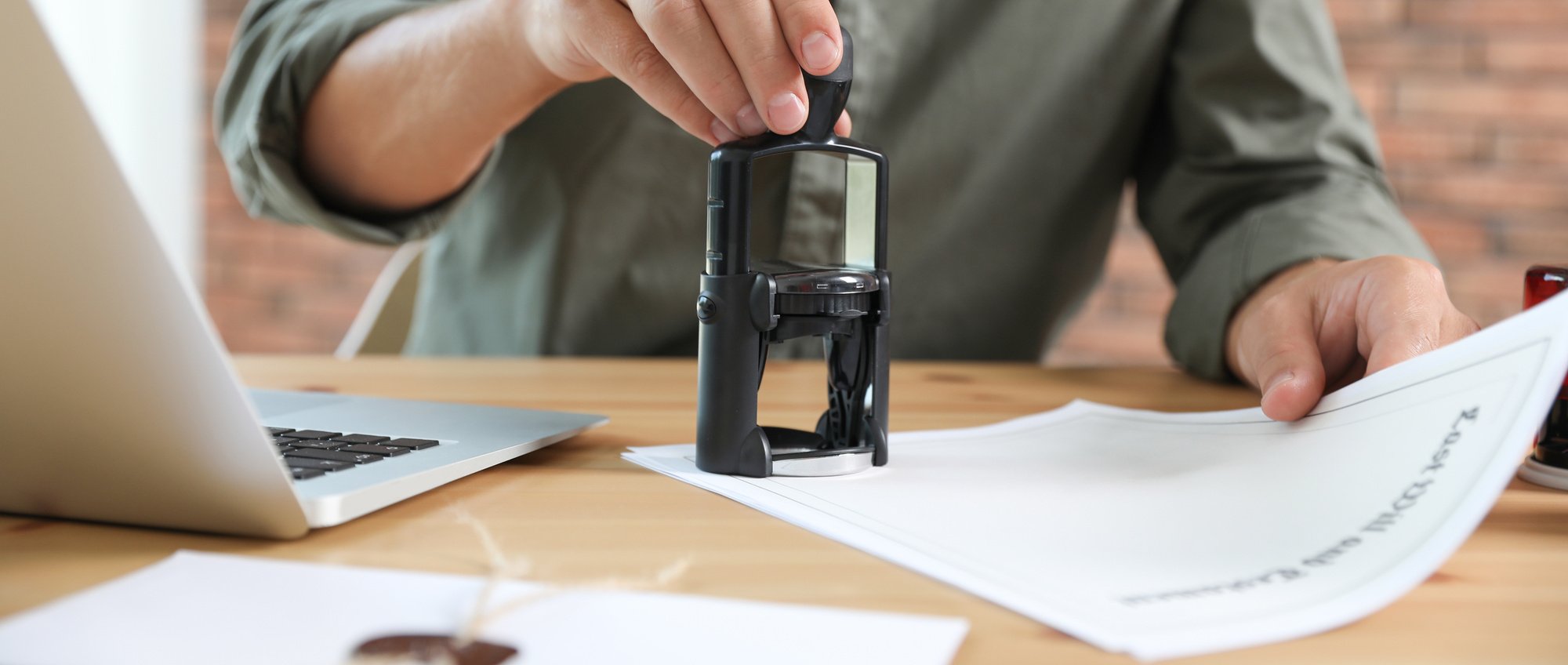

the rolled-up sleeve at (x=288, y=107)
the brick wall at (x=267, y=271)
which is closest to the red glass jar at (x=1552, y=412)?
the rolled-up sleeve at (x=288, y=107)

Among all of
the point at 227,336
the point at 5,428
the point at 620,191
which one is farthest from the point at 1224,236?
the point at 227,336

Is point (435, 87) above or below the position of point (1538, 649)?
above

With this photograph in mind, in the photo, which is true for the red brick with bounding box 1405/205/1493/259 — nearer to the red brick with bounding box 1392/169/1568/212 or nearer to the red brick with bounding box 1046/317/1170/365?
the red brick with bounding box 1392/169/1568/212

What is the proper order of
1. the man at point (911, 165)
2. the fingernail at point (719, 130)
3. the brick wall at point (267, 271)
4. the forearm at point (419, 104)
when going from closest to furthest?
the fingernail at point (719, 130), the forearm at point (419, 104), the man at point (911, 165), the brick wall at point (267, 271)

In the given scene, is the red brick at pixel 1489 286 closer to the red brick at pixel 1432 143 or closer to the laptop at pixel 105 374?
the red brick at pixel 1432 143

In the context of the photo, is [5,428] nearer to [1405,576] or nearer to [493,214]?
[1405,576]

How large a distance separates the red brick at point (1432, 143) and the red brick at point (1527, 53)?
4.6 inches

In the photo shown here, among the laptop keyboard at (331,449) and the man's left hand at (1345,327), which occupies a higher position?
the man's left hand at (1345,327)

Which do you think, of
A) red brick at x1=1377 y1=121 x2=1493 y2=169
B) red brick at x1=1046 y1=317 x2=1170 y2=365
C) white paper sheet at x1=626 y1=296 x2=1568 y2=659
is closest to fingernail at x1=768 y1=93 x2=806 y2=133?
white paper sheet at x1=626 y1=296 x2=1568 y2=659

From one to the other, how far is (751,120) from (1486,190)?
202 cm

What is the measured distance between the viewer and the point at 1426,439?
1.33 feet

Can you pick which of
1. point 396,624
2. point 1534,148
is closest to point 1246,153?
point 396,624

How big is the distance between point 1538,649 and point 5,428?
509mm

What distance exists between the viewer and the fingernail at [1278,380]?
52 centimetres
